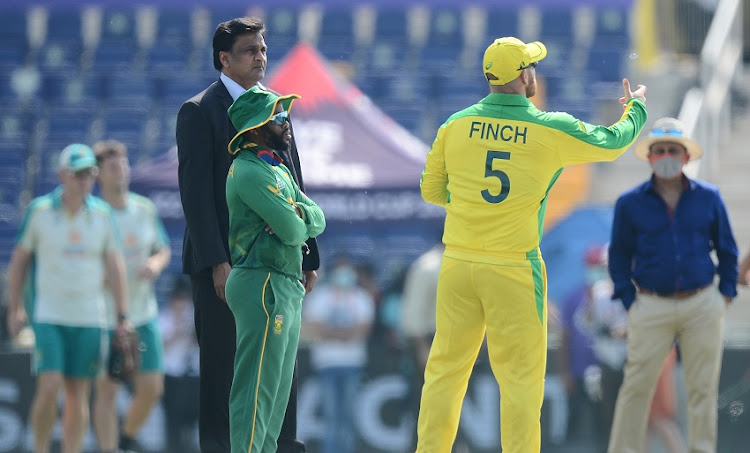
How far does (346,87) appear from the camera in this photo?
45.4 ft

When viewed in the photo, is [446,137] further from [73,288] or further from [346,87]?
[346,87]

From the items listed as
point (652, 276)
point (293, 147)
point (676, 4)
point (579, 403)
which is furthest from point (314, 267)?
point (676, 4)

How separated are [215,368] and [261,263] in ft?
2.15

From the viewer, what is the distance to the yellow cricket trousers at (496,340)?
5645 millimetres

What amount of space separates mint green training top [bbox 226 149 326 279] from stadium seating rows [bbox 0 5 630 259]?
1221cm

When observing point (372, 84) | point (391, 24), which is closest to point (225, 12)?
point (391, 24)

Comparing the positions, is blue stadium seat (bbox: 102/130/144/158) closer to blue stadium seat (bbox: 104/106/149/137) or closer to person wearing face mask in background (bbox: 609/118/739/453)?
blue stadium seat (bbox: 104/106/149/137)

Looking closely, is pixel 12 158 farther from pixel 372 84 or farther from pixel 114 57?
pixel 372 84

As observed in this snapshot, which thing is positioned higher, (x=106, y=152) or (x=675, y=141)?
(x=675, y=141)

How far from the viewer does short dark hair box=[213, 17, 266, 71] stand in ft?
18.6

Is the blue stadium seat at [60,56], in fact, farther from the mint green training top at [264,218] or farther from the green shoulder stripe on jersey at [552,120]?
the mint green training top at [264,218]

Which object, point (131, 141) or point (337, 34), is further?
point (337, 34)

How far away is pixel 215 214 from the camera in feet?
18.5

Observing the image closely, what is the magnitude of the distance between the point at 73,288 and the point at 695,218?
13.6ft
